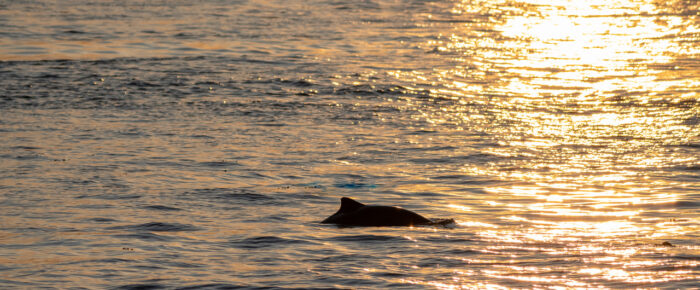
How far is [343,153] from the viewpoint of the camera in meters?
14.6

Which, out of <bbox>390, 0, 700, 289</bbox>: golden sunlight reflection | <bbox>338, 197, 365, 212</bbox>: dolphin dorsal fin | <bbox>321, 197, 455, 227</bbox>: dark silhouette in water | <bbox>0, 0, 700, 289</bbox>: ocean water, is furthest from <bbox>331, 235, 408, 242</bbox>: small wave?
<bbox>390, 0, 700, 289</bbox>: golden sunlight reflection

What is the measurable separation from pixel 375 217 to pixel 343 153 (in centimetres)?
477

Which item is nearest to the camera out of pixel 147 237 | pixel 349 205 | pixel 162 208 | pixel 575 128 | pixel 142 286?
pixel 142 286

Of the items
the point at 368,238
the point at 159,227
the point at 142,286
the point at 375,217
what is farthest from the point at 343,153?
the point at 142,286

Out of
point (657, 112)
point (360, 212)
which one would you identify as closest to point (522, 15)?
point (657, 112)

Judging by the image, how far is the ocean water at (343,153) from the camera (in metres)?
8.50

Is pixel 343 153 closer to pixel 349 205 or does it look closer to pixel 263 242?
pixel 349 205

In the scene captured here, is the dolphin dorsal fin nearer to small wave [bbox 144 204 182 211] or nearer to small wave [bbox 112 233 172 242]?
small wave [bbox 112 233 172 242]

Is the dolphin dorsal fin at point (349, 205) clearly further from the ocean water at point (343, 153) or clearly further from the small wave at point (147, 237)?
the small wave at point (147, 237)

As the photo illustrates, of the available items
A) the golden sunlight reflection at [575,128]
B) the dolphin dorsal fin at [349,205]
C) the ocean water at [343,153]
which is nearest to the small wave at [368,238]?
the ocean water at [343,153]

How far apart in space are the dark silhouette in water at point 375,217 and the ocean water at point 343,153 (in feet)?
0.73

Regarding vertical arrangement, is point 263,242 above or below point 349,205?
below

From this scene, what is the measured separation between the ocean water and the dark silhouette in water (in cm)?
22

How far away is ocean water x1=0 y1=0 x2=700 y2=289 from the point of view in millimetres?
8500
